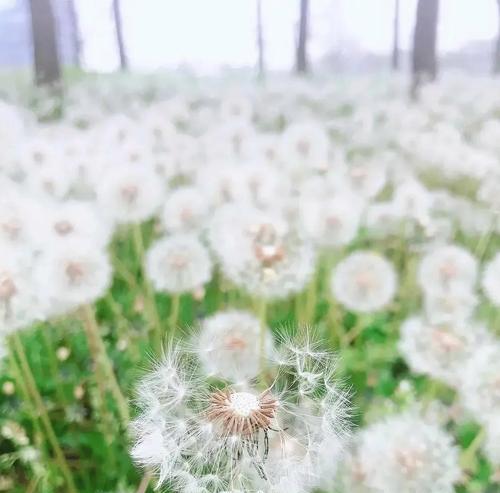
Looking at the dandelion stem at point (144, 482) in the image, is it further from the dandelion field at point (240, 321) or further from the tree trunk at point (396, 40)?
the tree trunk at point (396, 40)

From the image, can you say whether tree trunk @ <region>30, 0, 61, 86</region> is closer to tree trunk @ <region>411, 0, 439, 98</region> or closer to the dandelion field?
tree trunk @ <region>411, 0, 439, 98</region>

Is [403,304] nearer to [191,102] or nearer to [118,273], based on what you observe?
[118,273]

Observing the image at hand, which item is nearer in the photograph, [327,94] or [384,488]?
[384,488]

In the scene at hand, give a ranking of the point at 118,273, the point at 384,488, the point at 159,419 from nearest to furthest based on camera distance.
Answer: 1. the point at 159,419
2. the point at 384,488
3. the point at 118,273

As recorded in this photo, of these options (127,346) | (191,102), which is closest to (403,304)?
(127,346)

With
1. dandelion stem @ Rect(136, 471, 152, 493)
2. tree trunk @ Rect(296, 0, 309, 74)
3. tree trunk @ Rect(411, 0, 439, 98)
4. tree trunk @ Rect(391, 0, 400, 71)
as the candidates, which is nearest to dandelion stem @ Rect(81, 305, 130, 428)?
dandelion stem @ Rect(136, 471, 152, 493)

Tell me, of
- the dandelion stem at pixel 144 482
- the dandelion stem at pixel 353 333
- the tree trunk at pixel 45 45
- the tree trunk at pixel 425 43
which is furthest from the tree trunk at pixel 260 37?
the dandelion stem at pixel 144 482

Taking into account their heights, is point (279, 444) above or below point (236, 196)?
above
